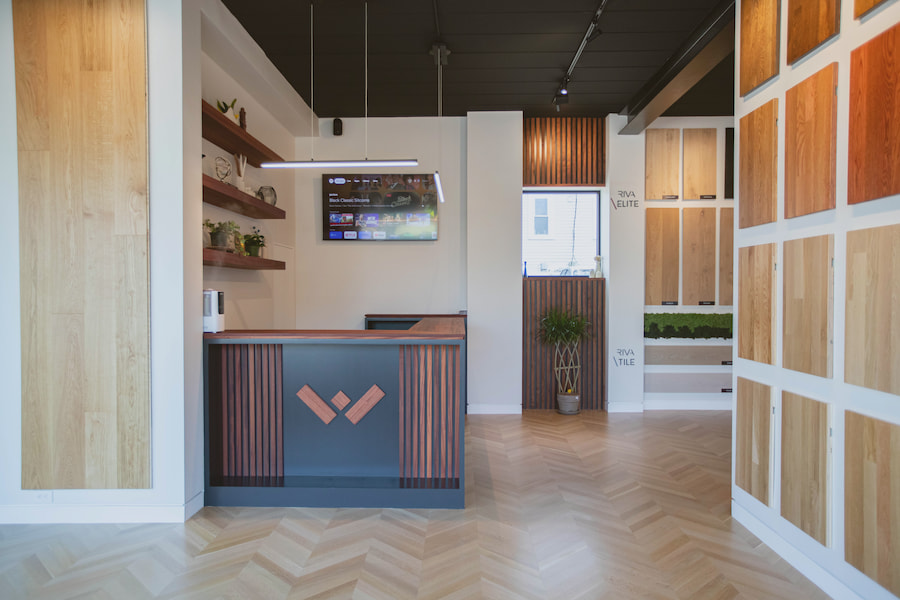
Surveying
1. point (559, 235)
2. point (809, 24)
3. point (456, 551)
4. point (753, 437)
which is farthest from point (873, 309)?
point (559, 235)

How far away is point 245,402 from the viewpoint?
11.4ft

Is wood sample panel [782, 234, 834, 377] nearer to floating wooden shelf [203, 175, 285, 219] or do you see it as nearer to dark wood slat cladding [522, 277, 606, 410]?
dark wood slat cladding [522, 277, 606, 410]

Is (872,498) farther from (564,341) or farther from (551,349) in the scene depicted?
(551,349)

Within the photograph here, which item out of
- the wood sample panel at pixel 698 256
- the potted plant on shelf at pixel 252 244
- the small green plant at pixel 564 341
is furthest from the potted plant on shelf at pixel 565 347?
the potted plant on shelf at pixel 252 244

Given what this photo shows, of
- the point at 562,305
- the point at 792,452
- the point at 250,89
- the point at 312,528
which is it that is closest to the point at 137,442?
the point at 312,528

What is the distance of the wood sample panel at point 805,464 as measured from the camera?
7.88ft

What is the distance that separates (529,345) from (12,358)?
15.7ft

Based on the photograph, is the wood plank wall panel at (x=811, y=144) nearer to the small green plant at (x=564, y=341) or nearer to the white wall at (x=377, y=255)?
the small green plant at (x=564, y=341)

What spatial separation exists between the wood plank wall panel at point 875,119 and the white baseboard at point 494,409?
4.25 metres

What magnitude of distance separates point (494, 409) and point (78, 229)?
14.4ft

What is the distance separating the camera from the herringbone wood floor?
240 centimetres

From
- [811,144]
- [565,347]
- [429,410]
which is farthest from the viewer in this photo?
[565,347]

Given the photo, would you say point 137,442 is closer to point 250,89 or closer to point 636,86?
point 250,89

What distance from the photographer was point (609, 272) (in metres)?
6.07
